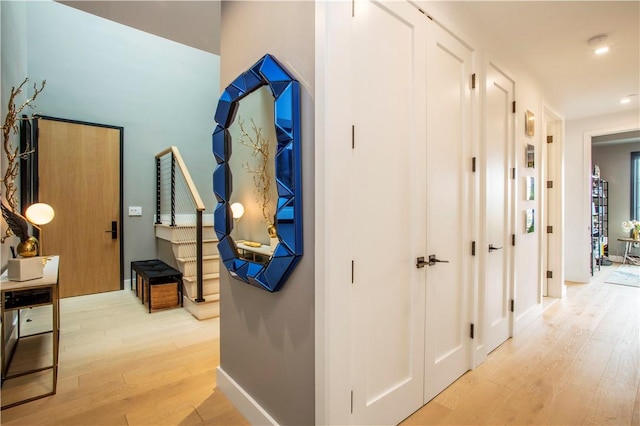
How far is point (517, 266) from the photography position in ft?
9.80

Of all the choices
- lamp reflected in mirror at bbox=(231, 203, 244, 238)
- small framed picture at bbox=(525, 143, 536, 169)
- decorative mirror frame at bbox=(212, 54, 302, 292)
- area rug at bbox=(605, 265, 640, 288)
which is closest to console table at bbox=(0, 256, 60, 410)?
→ lamp reflected in mirror at bbox=(231, 203, 244, 238)

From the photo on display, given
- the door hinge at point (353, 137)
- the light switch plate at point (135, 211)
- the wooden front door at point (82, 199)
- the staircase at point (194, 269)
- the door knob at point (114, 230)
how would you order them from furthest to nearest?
the light switch plate at point (135, 211) → the door knob at point (114, 230) → the wooden front door at point (82, 199) → the staircase at point (194, 269) → the door hinge at point (353, 137)

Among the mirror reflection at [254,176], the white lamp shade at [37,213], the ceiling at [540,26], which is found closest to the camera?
the mirror reflection at [254,176]

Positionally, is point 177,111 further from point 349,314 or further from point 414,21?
point 349,314

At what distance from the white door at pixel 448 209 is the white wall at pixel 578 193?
3.88m

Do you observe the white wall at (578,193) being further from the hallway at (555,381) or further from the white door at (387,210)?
the white door at (387,210)

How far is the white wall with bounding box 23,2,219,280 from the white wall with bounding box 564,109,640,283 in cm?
584

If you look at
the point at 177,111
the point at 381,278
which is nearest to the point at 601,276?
Answer: the point at 381,278

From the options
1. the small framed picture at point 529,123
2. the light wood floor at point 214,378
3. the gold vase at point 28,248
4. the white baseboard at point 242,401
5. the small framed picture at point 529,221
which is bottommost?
the light wood floor at point 214,378

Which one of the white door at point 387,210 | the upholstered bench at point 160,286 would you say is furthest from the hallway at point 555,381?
the upholstered bench at point 160,286

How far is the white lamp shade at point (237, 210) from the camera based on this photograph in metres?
1.86

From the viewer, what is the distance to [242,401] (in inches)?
73.0

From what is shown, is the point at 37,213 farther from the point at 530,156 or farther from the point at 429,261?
the point at 530,156

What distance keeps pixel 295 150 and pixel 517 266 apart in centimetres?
264
